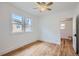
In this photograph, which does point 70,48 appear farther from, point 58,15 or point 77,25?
point 58,15

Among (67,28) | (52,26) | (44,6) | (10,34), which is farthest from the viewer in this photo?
(10,34)

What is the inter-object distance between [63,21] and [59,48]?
2.14ft

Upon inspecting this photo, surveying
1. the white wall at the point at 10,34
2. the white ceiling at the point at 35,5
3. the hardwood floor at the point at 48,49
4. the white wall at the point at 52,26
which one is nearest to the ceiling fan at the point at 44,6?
the white ceiling at the point at 35,5

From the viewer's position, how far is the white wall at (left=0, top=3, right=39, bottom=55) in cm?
179

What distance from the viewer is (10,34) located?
2.00 m

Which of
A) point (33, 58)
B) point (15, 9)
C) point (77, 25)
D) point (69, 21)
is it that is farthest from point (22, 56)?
point (77, 25)

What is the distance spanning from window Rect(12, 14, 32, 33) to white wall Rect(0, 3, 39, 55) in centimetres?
10

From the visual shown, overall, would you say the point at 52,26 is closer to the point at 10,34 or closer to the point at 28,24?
the point at 28,24

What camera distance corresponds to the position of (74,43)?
1904 millimetres

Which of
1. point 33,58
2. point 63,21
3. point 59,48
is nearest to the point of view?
point 33,58

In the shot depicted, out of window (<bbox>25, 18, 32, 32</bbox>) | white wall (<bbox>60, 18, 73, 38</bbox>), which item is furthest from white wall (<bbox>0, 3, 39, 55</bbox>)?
white wall (<bbox>60, 18, 73, 38</bbox>)

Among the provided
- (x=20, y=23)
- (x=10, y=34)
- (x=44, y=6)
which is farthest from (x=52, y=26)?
(x=10, y=34)

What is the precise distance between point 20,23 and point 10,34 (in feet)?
1.55

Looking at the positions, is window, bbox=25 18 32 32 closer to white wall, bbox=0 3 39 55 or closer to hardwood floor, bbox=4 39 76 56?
white wall, bbox=0 3 39 55
